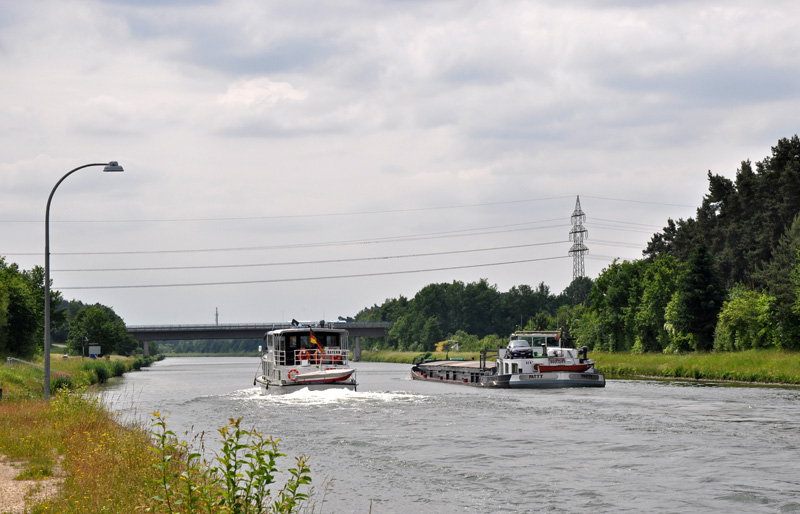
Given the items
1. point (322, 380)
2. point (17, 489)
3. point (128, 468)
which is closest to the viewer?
point (17, 489)

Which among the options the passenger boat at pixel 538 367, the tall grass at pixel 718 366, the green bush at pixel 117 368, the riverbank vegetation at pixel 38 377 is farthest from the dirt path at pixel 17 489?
the green bush at pixel 117 368

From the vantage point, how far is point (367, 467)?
78.8 feet

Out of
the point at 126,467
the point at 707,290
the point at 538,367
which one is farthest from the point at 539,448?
the point at 707,290

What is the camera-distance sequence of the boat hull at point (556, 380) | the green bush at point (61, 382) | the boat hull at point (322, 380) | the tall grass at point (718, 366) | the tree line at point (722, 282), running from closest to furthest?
1. the boat hull at point (322, 380)
2. the green bush at point (61, 382)
3. the tall grass at point (718, 366)
4. the boat hull at point (556, 380)
5. the tree line at point (722, 282)

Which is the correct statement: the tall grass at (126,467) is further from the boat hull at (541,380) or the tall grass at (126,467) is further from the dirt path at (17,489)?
the boat hull at (541,380)

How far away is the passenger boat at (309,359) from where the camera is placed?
46.8 meters

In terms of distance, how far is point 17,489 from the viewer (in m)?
15.9

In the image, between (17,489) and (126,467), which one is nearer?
(17,489)

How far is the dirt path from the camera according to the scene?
14.3 metres

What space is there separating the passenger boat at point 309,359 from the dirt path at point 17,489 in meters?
28.8

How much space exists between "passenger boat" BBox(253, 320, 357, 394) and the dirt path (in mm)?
28754

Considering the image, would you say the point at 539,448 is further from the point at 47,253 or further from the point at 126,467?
the point at 47,253

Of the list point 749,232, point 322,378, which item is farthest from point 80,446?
point 749,232

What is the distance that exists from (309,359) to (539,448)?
24.3 meters
